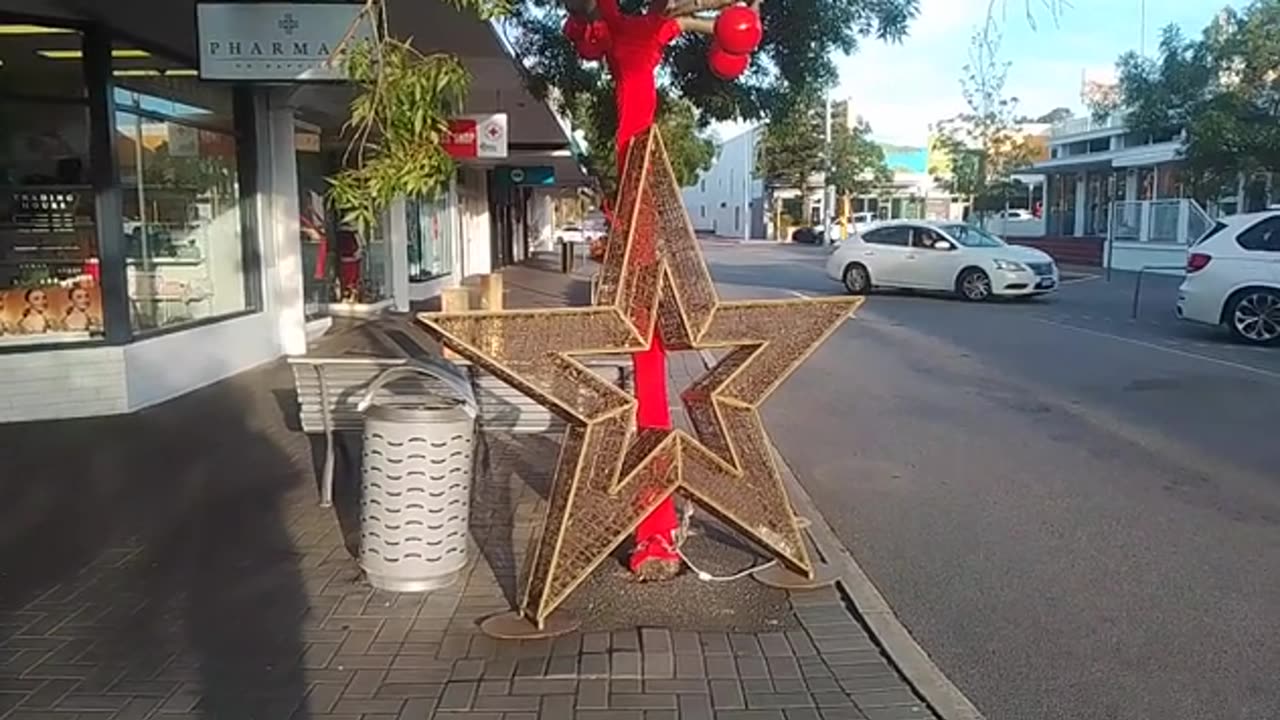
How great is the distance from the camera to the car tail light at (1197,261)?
1488 cm

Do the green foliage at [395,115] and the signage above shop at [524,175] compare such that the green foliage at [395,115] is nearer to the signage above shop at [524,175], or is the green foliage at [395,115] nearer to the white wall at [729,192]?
the signage above shop at [524,175]

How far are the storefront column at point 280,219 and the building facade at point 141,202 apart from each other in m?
0.02

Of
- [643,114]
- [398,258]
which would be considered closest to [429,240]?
[398,258]

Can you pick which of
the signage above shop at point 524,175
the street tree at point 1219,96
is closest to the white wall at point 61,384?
the signage above shop at point 524,175

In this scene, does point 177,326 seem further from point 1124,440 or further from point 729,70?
point 1124,440

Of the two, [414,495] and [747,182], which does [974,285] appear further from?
[747,182]

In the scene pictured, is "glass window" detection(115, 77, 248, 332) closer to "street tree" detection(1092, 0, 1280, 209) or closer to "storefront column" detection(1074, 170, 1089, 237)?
"street tree" detection(1092, 0, 1280, 209)

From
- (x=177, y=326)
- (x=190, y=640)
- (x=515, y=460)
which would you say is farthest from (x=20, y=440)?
(x=190, y=640)

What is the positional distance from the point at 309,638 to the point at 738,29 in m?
3.32

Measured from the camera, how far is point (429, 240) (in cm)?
2330

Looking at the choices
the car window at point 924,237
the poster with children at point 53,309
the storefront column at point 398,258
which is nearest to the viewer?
the poster with children at point 53,309

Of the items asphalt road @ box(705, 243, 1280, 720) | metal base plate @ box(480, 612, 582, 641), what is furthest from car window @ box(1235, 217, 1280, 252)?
metal base plate @ box(480, 612, 582, 641)

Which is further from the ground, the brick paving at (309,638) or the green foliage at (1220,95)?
the green foliage at (1220,95)

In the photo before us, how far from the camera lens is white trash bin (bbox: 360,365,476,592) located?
5180 millimetres
